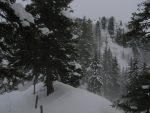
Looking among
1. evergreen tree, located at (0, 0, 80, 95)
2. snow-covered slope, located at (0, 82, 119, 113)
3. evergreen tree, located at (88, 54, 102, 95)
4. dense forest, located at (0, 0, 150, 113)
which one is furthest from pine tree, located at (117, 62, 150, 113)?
evergreen tree, located at (88, 54, 102, 95)

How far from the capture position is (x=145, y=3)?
42.7 feet

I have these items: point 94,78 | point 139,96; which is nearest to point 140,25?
point 139,96

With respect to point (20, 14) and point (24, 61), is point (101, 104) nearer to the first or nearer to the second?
point (24, 61)

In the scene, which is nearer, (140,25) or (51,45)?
(140,25)

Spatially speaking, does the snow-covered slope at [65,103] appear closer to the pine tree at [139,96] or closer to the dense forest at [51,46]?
the dense forest at [51,46]

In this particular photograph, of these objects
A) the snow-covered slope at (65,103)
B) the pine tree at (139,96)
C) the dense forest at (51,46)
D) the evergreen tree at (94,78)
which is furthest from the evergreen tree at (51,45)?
the evergreen tree at (94,78)

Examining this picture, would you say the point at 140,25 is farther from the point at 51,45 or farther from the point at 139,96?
the point at 51,45

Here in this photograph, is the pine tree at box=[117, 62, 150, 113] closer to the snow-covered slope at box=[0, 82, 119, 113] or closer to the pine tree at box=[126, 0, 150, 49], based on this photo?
the pine tree at box=[126, 0, 150, 49]

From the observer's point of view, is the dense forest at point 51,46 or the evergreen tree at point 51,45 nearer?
the dense forest at point 51,46

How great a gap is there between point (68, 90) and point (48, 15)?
20.9ft

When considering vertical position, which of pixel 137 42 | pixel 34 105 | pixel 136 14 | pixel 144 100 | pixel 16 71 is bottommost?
pixel 34 105

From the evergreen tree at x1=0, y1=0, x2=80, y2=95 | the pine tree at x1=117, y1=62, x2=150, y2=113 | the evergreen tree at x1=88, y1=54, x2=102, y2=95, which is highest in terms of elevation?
the evergreen tree at x1=0, y1=0, x2=80, y2=95

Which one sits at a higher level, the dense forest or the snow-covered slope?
the dense forest

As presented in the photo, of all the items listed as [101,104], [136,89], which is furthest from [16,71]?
[101,104]
